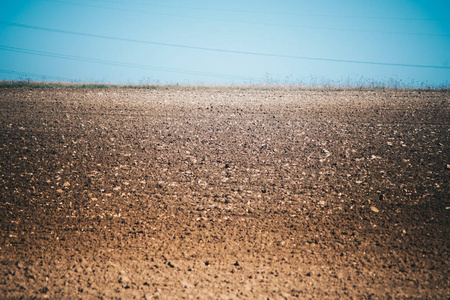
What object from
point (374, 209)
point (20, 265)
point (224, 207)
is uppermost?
point (374, 209)

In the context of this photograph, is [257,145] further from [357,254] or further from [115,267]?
[115,267]

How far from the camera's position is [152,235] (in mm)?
3477

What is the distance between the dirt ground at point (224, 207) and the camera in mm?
2764

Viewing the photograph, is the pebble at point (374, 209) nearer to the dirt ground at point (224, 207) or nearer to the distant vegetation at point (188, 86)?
the dirt ground at point (224, 207)

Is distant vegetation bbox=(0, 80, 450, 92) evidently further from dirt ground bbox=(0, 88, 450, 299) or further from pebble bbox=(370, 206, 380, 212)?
pebble bbox=(370, 206, 380, 212)

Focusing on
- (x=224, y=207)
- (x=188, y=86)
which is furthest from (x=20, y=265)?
(x=188, y=86)

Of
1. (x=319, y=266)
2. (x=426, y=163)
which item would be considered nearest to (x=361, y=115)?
(x=426, y=163)

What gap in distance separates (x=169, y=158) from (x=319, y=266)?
147 inches

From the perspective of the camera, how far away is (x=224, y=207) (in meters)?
4.10

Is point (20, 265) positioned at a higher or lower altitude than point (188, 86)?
lower

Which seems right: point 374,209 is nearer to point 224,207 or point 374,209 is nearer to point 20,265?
point 224,207

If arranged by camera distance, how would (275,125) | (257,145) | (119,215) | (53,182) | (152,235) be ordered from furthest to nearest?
(275,125) → (257,145) → (53,182) → (119,215) → (152,235)

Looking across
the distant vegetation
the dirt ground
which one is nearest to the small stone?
the dirt ground

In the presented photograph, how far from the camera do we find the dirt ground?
2764 mm
